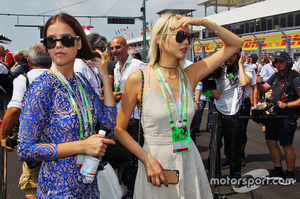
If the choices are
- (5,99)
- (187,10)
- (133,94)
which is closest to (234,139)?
(133,94)

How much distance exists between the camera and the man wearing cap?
16.5 ft

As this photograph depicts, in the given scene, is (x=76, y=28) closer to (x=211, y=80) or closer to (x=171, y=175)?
(x=171, y=175)

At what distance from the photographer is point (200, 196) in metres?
2.37

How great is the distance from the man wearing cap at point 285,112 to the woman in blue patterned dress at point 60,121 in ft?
12.9

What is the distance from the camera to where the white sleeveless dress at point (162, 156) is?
2299mm

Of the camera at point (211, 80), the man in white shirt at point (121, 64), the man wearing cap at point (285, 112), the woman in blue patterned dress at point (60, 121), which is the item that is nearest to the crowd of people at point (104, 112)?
the woman in blue patterned dress at point (60, 121)

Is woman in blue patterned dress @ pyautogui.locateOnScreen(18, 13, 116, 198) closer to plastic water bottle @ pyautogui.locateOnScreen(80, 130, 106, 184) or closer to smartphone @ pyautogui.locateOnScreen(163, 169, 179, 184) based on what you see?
plastic water bottle @ pyautogui.locateOnScreen(80, 130, 106, 184)

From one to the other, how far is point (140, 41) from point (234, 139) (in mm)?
72737

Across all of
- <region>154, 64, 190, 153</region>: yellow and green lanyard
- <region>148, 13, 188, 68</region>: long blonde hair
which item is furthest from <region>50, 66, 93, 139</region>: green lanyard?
<region>148, 13, 188, 68</region>: long blonde hair

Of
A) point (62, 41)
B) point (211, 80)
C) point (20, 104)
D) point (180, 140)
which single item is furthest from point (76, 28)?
point (211, 80)

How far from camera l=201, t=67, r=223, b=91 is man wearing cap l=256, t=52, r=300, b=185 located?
1.02 m

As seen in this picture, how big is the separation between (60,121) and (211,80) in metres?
3.44

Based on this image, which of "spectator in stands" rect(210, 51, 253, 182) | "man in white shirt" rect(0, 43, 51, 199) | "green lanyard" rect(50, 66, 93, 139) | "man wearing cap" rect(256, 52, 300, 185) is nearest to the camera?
"green lanyard" rect(50, 66, 93, 139)

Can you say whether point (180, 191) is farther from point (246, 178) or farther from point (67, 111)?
point (246, 178)
